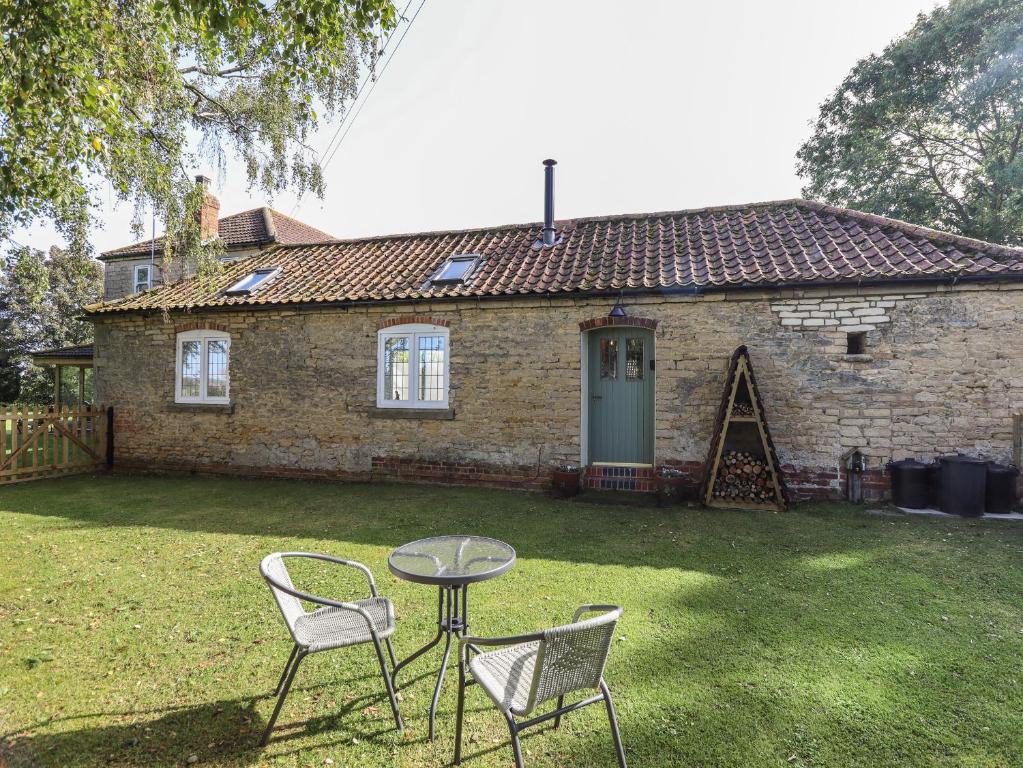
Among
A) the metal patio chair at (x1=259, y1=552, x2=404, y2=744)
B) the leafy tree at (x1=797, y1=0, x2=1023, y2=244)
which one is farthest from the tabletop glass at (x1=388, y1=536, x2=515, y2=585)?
the leafy tree at (x1=797, y1=0, x2=1023, y2=244)

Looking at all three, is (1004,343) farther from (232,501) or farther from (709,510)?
(232,501)

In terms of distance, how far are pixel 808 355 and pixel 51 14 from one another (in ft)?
31.1

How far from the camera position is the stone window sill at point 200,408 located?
11.0 meters

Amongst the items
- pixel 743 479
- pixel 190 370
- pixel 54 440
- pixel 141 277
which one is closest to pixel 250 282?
pixel 190 370

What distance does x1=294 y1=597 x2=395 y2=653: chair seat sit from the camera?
9.41ft

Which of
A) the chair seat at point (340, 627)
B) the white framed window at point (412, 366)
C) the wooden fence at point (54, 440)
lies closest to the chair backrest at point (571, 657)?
the chair seat at point (340, 627)

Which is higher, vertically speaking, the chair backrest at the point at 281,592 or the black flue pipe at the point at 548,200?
the black flue pipe at the point at 548,200

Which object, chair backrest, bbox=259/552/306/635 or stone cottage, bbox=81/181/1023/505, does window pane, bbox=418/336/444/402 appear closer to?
stone cottage, bbox=81/181/1023/505

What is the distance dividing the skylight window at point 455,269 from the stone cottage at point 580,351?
7cm

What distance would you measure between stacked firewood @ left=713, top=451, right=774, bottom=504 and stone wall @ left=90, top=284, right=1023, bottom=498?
1.66 feet

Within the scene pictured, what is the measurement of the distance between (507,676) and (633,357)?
716 cm

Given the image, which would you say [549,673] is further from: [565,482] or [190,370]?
[190,370]

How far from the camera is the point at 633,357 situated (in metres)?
9.09

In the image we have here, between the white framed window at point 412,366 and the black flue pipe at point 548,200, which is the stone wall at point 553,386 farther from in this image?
the black flue pipe at point 548,200
